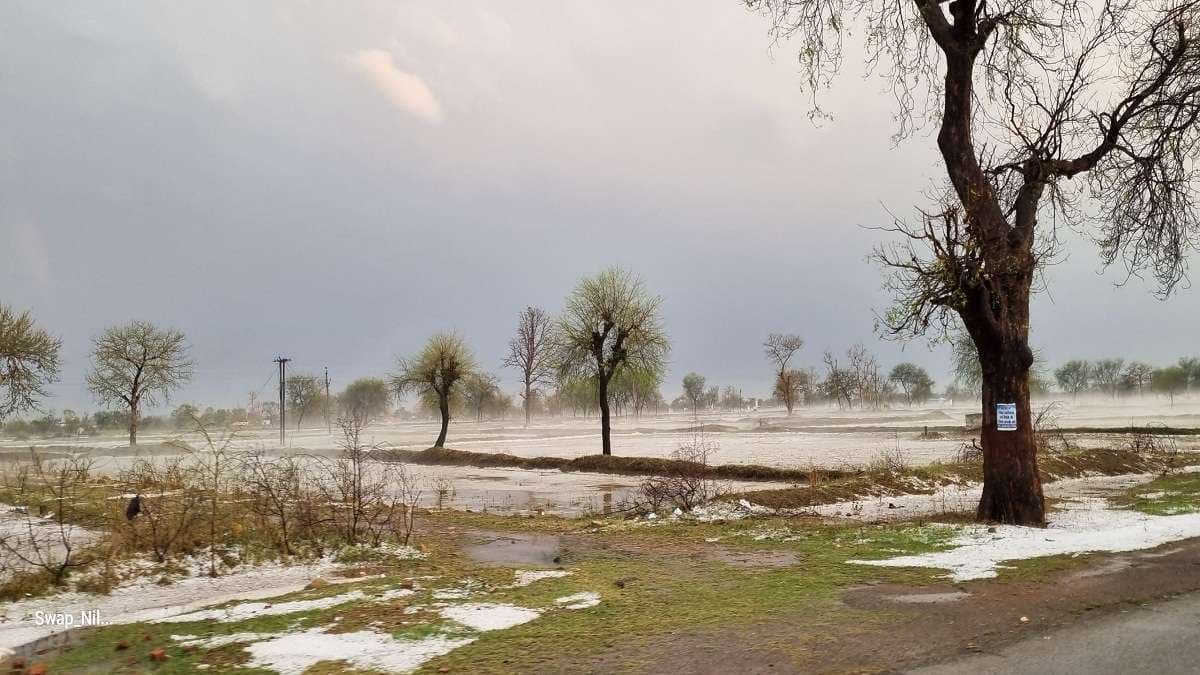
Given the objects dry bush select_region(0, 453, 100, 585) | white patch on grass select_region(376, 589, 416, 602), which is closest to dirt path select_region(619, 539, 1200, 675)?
white patch on grass select_region(376, 589, 416, 602)

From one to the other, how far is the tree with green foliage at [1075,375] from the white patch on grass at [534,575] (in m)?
160

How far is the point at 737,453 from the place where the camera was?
124 feet

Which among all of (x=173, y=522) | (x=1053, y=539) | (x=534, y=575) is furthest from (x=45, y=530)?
(x=1053, y=539)

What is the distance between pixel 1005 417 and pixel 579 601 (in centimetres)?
816

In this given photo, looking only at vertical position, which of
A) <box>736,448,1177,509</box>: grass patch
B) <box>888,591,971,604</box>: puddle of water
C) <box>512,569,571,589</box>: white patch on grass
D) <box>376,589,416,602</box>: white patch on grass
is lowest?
<box>736,448,1177,509</box>: grass patch

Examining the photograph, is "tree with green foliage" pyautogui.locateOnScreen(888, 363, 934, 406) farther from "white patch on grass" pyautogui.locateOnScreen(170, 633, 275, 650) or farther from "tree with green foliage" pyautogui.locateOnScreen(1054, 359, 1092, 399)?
"white patch on grass" pyautogui.locateOnScreen(170, 633, 275, 650)

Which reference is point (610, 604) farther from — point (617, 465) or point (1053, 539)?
point (617, 465)

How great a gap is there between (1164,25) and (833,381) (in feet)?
379

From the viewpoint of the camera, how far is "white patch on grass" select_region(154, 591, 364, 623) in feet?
21.6

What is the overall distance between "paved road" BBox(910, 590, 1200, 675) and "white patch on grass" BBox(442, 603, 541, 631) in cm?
314

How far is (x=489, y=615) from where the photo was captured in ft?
21.2

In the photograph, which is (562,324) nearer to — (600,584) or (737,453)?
(737,453)

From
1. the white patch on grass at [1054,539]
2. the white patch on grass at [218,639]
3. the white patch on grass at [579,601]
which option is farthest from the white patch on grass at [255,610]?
the white patch on grass at [1054,539]

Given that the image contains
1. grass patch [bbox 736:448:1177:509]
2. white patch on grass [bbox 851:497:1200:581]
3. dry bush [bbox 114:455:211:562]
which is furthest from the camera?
grass patch [bbox 736:448:1177:509]
